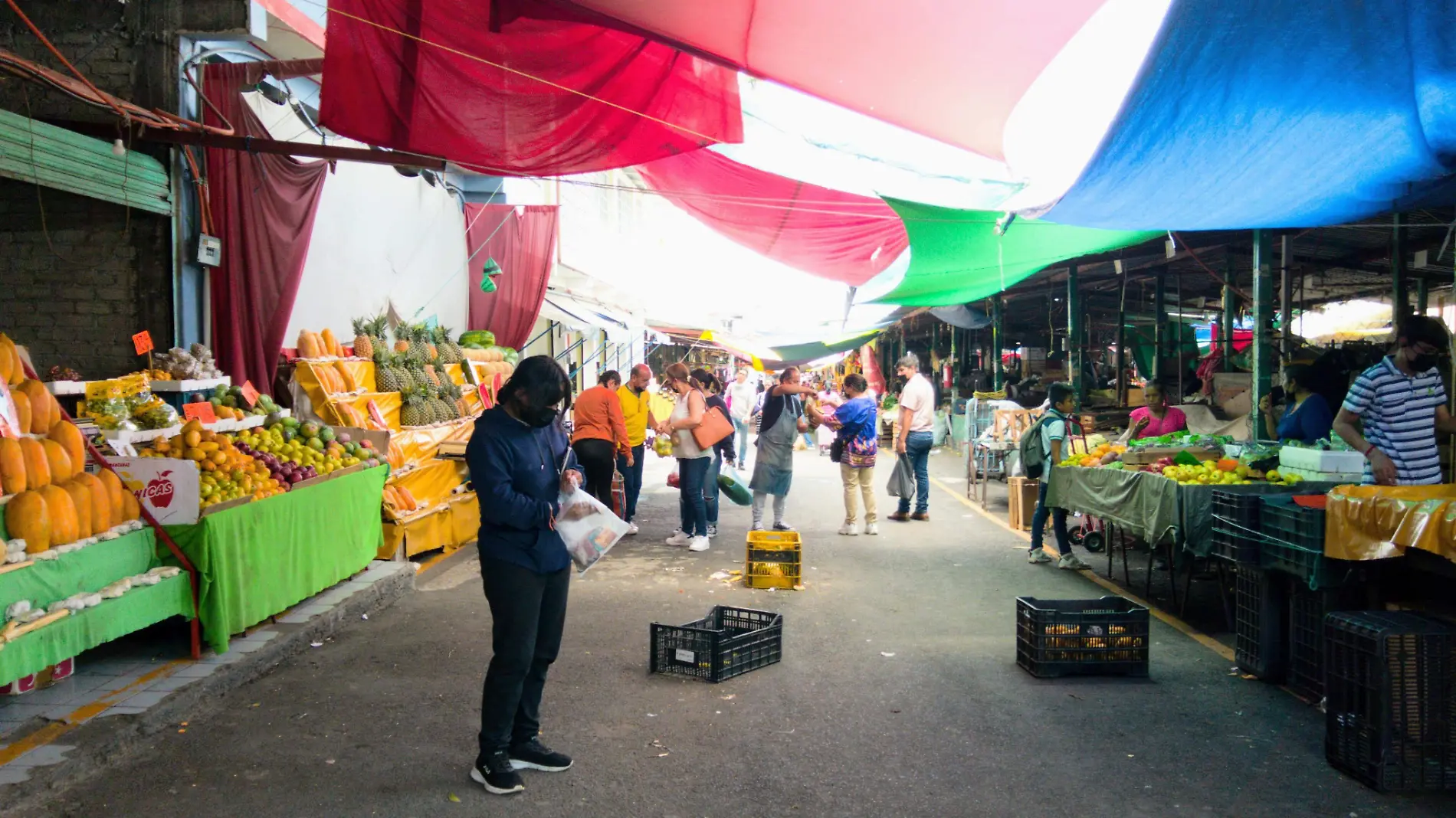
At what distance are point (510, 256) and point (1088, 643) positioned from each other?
12708 mm

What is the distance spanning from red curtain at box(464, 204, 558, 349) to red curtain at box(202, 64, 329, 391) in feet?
22.7

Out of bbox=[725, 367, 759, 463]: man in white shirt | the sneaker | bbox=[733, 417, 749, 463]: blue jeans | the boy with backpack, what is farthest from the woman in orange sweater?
bbox=[733, 417, 749, 463]: blue jeans

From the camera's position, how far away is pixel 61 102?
8.22m

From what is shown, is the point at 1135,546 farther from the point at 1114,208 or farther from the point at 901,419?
the point at 1114,208

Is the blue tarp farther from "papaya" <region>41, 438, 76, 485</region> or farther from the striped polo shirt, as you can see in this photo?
"papaya" <region>41, 438, 76, 485</region>

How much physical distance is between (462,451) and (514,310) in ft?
21.1

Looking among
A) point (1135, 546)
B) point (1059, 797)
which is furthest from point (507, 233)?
point (1059, 797)

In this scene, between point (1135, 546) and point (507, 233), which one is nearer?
point (1135, 546)

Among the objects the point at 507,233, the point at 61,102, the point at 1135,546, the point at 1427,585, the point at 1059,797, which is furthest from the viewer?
the point at 507,233

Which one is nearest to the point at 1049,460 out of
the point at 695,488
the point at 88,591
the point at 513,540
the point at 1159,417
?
the point at 1159,417

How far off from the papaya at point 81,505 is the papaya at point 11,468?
230mm

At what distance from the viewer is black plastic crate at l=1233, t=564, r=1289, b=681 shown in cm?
585

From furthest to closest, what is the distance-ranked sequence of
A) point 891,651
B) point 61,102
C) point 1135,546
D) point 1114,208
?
point 1135,546 < point 61,102 < point 1114,208 < point 891,651

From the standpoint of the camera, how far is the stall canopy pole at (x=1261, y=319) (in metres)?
11.1
